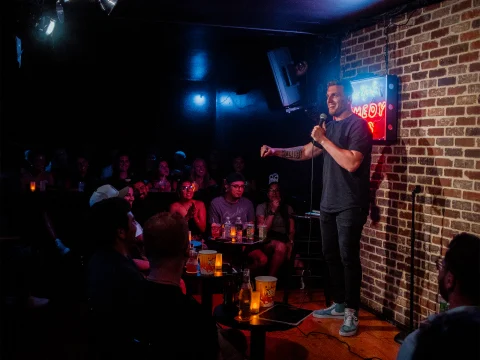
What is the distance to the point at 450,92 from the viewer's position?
357 cm

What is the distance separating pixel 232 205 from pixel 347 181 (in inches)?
75.3

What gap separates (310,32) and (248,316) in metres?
3.79

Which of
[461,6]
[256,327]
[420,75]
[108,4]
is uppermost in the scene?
[108,4]

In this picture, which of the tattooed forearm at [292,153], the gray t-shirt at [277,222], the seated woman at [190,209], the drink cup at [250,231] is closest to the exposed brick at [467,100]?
the tattooed forearm at [292,153]

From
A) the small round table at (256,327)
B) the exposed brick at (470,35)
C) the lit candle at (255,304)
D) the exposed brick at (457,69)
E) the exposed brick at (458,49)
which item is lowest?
the small round table at (256,327)

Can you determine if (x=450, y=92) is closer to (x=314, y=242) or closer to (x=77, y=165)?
(x=314, y=242)

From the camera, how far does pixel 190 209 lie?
5.41m

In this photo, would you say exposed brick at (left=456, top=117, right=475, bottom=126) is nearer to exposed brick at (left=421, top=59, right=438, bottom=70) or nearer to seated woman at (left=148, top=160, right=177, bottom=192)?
exposed brick at (left=421, top=59, right=438, bottom=70)

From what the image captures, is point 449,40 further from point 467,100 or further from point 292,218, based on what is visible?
point 292,218

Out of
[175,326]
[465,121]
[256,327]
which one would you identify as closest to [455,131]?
[465,121]

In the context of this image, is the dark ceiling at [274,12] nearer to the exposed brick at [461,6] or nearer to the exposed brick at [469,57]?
the exposed brick at [461,6]

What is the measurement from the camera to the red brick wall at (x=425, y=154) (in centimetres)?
342

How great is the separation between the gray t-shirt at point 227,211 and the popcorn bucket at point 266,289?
8.46ft

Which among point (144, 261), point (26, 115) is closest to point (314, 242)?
point (144, 261)
